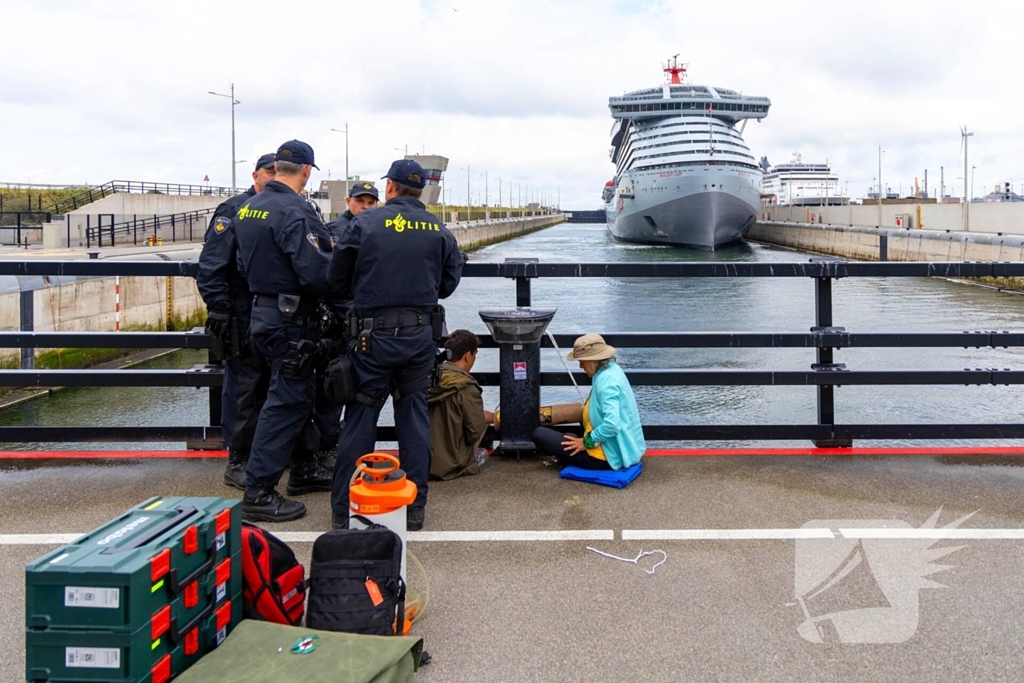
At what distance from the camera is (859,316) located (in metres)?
24.4

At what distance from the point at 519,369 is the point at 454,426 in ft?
1.72

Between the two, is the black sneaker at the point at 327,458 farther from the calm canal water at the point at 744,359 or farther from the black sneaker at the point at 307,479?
the calm canal water at the point at 744,359

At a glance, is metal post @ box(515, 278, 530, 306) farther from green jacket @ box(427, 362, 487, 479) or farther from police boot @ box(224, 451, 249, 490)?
police boot @ box(224, 451, 249, 490)

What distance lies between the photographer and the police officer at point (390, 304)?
12.6 ft

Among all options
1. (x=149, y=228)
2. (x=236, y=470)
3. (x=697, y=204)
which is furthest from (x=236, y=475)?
(x=697, y=204)

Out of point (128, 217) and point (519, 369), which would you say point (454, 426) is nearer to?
point (519, 369)

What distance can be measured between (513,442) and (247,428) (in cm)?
152

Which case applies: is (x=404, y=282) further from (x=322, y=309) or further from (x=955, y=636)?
(x=955, y=636)

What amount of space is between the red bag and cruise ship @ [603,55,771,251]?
55292mm

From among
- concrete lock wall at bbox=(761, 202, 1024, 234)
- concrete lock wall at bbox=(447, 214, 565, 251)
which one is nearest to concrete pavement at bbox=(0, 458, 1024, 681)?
concrete lock wall at bbox=(761, 202, 1024, 234)

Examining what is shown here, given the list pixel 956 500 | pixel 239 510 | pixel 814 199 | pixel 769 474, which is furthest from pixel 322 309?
pixel 814 199

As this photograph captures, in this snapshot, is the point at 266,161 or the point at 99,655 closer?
the point at 99,655

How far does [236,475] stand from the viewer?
14.8 ft
